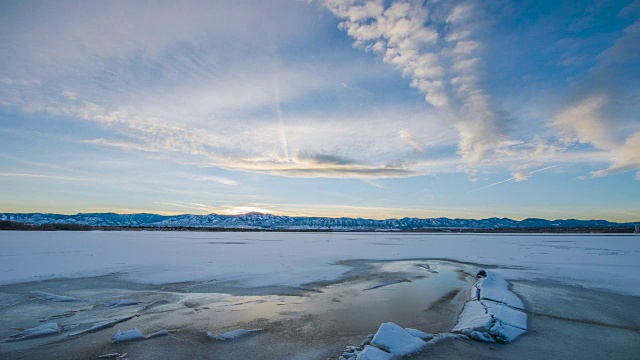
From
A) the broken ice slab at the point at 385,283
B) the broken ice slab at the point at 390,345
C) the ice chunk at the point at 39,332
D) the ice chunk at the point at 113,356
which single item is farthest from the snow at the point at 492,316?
the ice chunk at the point at 39,332

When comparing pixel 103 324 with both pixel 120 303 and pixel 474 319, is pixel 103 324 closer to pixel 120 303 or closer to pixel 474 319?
pixel 120 303

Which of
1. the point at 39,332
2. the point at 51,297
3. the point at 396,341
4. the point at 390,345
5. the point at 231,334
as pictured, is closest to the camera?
the point at 390,345

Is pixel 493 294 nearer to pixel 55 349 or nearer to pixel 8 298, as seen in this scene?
pixel 55 349

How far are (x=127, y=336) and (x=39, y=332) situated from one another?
1783 mm

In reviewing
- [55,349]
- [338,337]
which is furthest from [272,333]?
[55,349]

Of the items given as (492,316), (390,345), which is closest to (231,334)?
(390,345)

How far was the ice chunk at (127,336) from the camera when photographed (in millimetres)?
6031

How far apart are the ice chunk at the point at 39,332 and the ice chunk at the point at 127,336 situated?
1.34 metres

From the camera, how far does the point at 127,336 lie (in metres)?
6.12

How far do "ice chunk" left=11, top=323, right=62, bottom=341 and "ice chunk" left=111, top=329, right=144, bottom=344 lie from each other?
1340 millimetres

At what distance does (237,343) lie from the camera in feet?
19.9

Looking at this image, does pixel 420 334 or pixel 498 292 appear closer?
pixel 420 334

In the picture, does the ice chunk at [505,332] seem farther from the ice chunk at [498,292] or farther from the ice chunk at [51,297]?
the ice chunk at [51,297]

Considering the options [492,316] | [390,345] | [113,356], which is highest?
[492,316]
